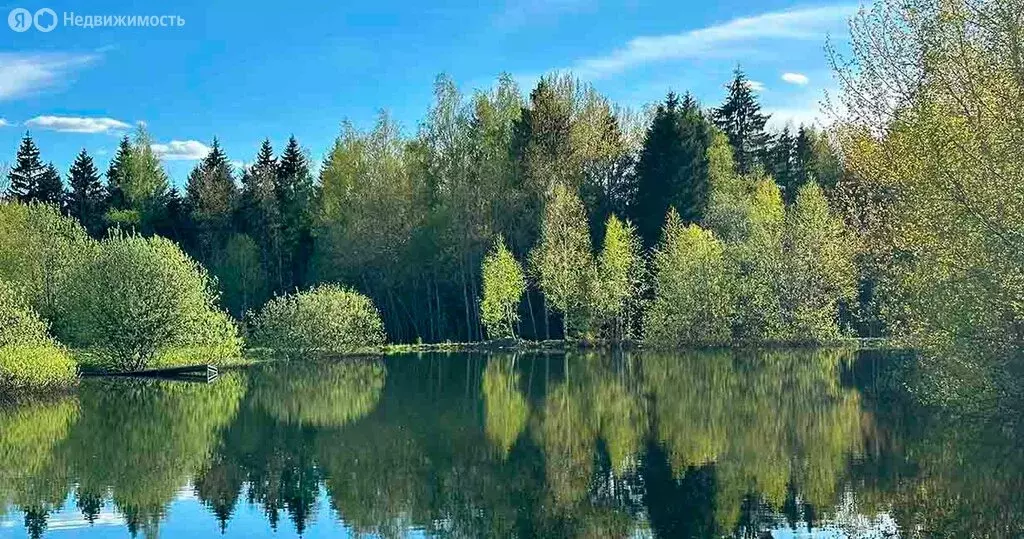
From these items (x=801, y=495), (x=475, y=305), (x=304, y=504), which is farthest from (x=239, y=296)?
(x=801, y=495)

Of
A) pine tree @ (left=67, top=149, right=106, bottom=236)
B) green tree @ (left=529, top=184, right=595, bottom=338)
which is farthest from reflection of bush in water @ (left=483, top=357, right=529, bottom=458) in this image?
pine tree @ (left=67, top=149, right=106, bottom=236)

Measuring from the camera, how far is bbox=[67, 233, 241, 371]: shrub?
46.8 m

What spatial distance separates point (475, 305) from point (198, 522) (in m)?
47.4

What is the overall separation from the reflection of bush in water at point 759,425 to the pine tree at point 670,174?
1907 centimetres

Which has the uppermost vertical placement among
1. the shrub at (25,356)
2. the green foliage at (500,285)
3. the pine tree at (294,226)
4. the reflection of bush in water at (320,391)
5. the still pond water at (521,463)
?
the pine tree at (294,226)

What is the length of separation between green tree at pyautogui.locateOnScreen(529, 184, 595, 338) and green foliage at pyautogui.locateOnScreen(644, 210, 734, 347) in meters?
4.11

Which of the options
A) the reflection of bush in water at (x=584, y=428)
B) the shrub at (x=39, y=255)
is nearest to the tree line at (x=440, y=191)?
the shrub at (x=39, y=255)

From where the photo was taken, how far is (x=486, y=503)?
60.6 ft

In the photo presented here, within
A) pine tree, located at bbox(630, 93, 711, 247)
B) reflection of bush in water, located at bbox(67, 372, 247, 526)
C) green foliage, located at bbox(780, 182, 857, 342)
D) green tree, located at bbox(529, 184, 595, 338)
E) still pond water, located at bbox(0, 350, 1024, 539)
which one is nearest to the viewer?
still pond water, located at bbox(0, 350, 1024, 539)

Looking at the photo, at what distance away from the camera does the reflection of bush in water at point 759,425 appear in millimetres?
19562

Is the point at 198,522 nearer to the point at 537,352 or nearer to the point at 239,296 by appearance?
the point at 537,352

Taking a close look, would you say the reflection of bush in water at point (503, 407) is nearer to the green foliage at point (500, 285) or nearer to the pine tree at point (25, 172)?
the green foliage at point (500, 285)

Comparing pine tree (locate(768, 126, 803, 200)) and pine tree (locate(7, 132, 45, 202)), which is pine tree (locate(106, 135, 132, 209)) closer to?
pine tree (locate(7, 132, 45, 202))

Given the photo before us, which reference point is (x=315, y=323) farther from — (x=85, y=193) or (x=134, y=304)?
(x=85, y=193)
